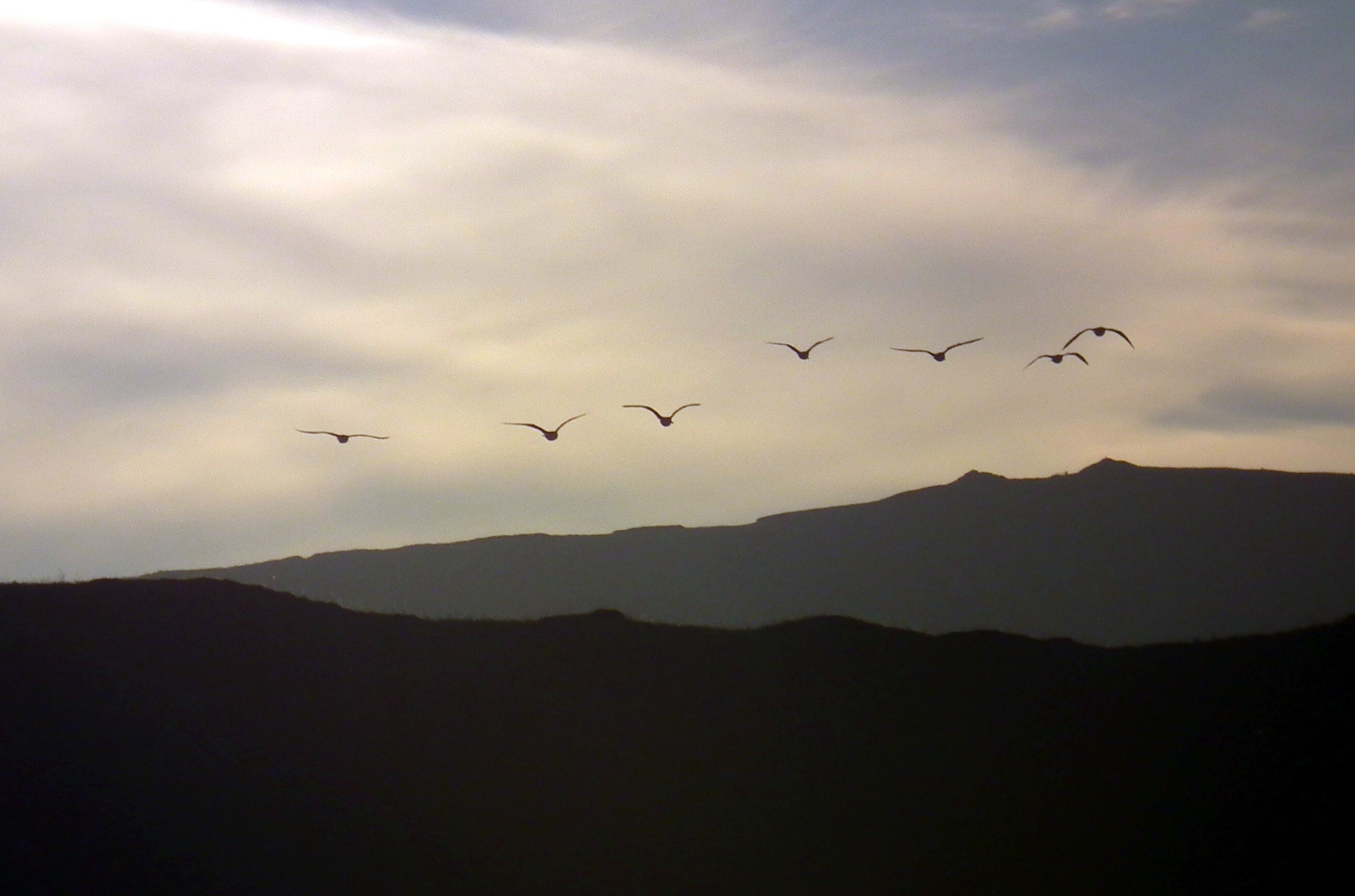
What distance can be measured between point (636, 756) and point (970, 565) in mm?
53796

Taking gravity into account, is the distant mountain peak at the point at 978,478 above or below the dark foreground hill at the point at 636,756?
above

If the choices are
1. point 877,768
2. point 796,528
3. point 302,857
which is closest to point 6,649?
point 302,857

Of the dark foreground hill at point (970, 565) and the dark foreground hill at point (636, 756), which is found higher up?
the dark foreground hill at point (970, 565)

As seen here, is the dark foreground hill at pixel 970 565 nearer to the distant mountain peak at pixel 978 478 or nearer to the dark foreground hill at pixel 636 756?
the distant mountain peak at pixel 978 478

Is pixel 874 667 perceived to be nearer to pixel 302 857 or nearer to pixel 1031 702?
pixel 1031 702

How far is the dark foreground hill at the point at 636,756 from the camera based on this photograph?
77.5 feet

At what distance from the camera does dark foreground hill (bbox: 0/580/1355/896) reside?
2362 cm

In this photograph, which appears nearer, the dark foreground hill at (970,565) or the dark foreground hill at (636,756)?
the dark foreground hill at (636,756)

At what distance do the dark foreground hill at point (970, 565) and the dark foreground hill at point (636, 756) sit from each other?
36.0 m

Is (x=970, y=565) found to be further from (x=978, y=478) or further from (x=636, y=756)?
(x=636, y=756)

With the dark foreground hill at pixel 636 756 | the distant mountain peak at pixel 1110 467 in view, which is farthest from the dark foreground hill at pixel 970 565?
the dark foreground hill at pixel 636 756

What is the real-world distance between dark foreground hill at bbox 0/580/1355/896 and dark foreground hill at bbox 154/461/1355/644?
118 feet

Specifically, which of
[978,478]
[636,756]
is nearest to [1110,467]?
[978,478]

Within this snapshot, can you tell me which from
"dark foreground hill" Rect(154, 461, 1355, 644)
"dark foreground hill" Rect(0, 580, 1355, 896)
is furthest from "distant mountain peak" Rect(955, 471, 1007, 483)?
"dark foreground hill" Rect(0, 580, 1355, 896)
